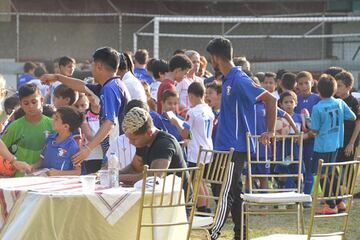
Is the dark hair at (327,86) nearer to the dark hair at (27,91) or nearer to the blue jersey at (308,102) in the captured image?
the blue jersey at (308,102)

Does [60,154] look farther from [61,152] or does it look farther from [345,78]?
[345,78]

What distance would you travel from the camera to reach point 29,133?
313 inches

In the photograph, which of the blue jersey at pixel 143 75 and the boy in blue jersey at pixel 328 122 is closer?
the boy in blue jersey at pixel 328 122

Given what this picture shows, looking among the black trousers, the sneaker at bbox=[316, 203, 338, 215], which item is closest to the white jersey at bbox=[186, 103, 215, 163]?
the sneaker at bbox=[316, 203, 338, 215]

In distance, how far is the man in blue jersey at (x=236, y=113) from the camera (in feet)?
25.9

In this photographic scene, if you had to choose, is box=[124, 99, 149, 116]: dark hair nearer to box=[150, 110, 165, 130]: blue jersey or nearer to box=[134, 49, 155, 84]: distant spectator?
box=[150, 110, 165, 130]: blue jersey

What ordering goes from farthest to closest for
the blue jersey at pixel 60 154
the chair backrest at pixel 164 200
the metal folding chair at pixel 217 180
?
the blue jersey at pixel 60 154
the metal folding chair at pixel 217 180
the chair backrest at pixel 164 200

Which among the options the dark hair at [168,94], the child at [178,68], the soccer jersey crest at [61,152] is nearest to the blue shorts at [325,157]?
the dark hair at [168,94]

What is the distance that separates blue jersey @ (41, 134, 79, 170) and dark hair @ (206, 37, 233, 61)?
1.47m

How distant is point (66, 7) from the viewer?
1117 inches

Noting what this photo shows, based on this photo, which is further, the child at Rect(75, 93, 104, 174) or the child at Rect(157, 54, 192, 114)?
the child at Rect(157, 54, 192, 114)

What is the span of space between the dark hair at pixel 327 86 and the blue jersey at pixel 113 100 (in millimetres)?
3036

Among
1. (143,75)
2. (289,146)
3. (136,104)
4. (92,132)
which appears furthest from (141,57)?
(136,104)

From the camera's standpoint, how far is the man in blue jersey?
7.91 metres
